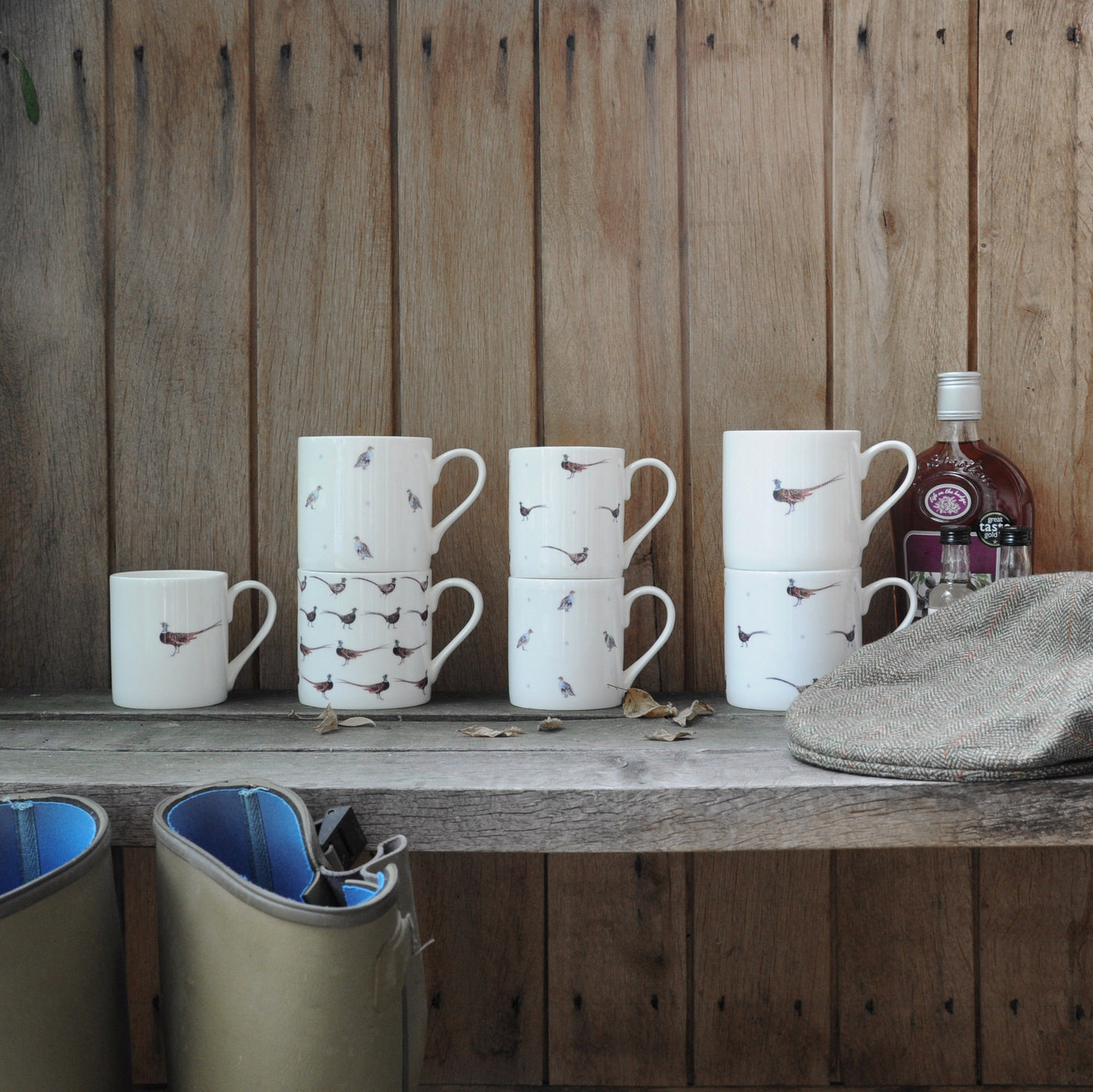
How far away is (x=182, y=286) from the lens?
0.96 metres

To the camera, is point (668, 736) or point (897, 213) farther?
point (897, 213)

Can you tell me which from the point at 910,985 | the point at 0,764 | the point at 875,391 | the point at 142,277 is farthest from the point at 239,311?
the point at 910,985

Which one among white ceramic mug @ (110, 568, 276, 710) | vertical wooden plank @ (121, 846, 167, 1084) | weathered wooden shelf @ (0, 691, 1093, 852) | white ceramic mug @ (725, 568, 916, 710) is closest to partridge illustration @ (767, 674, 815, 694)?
white ceramic mug @ (725, 568, 916, 710)

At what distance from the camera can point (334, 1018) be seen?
20.8 inches

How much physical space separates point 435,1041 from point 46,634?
1.69 feet

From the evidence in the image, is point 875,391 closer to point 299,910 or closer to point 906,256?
point 906,256

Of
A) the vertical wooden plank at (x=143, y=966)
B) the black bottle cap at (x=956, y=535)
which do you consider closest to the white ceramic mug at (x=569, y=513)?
the black bottle cap at (x=956, y=535)

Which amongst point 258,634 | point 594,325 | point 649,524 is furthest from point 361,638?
point 594,325

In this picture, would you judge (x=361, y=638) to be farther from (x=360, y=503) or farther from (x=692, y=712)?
(x=692, y=712)

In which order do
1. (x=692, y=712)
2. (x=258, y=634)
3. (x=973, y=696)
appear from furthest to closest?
1. (x=258, y=634)
2. (x=692, y=712)
3. (x=973, y=696)

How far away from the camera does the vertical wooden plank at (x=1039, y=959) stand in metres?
0.96

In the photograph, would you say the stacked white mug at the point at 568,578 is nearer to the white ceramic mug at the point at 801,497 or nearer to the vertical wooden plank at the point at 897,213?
the white ceramic mug at the point at 801,497

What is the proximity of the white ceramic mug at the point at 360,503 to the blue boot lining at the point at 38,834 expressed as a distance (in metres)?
0.29

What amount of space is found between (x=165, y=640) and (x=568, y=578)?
1.06ft
